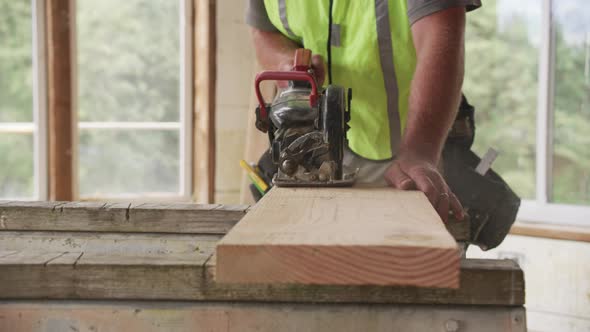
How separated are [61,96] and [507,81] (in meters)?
2.46

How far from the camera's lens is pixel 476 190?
6.95 ft

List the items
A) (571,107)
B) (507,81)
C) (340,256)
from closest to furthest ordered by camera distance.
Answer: (340,256)
(571,107)
(507,81)

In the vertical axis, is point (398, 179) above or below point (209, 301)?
above

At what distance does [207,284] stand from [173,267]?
6 centimetres

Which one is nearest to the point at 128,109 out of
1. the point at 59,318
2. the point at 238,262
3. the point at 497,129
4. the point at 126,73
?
the point at 126,73

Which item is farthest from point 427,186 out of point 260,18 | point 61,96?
point 61,96

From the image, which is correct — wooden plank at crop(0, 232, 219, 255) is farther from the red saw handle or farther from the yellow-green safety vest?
the yellow-green safety vest

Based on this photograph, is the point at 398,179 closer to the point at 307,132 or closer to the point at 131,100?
the point at 307,132

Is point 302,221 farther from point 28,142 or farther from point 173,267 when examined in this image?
point 28,142

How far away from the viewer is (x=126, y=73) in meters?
4.25

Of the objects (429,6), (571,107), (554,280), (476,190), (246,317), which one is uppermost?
(429,6)

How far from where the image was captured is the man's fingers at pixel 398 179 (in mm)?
1584

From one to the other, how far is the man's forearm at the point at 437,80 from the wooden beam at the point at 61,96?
7.83 ft

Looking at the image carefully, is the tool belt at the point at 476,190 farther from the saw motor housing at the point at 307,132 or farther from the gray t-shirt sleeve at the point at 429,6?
the saw motor housing at the point at 307,132
